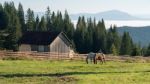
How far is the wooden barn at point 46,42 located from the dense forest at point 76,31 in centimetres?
2533

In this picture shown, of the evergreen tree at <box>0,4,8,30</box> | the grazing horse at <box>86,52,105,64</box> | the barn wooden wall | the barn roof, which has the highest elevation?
the evergreen tree at <box>0,4,8,30</box>

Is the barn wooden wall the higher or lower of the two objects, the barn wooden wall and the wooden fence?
the higher

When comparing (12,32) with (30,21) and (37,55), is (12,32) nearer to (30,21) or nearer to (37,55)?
(30,21)

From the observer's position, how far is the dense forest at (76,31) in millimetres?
144375

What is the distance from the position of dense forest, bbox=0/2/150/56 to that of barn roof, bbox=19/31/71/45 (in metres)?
23.6

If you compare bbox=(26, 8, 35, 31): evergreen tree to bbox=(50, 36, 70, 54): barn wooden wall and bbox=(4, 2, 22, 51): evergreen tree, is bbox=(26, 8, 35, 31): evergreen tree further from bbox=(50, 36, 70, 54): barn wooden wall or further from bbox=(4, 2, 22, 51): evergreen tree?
bbox=(50, 36, 70, 54): barn wooden wall

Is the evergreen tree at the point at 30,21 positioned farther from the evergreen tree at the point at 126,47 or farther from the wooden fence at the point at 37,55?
the wooden fence at the point at 37,55

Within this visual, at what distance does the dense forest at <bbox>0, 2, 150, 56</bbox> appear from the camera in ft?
474

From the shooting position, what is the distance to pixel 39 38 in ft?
A: 328

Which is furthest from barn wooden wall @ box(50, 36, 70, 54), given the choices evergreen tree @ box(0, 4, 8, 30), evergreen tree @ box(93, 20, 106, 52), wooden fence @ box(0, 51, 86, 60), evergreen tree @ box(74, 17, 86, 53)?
evergreen tree @ box(93, 20, 106, 52)

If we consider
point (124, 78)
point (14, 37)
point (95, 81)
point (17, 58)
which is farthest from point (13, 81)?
point (14, 37)

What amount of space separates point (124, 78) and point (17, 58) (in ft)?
73.3

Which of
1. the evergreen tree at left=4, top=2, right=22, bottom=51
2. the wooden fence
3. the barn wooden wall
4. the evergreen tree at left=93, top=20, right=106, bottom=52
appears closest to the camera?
the wooden fence

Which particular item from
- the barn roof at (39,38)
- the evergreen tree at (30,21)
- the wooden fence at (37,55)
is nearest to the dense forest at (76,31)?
the evergreen tree at (30,21)
